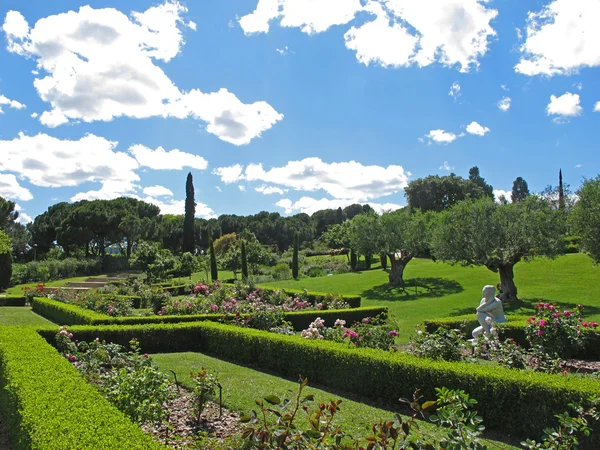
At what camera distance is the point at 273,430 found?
260 centimetres

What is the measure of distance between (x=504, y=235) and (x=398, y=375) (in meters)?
14.2

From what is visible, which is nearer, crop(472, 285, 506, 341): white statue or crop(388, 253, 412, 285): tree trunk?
crop(472, 285, 506, 341): white statue

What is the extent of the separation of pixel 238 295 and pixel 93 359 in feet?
43.4

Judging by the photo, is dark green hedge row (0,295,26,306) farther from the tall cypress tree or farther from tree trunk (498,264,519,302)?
the tall cypress tree

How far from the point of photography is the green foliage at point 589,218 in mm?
17328

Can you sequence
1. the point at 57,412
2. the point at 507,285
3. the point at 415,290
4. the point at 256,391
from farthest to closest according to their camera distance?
the point at 415,290 < the point at 507,285 < the point at 256,391 < the point at 57,412

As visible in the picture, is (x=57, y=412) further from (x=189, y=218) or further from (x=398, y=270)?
(x=189, y=218)

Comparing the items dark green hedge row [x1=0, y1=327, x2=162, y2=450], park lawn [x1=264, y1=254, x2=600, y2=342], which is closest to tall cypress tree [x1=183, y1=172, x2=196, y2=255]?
park lawn [x1=264, y1=254, x2=600, y2=342]

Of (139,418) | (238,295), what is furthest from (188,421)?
(238,295)

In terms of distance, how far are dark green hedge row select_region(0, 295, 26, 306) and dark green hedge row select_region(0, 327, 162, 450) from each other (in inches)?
720

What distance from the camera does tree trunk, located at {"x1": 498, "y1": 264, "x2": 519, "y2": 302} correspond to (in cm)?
1956

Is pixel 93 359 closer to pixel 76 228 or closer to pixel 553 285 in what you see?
pixel 553 285

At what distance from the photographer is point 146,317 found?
1294cm

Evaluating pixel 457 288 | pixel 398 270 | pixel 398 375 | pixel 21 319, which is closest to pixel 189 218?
pixel 398 270
